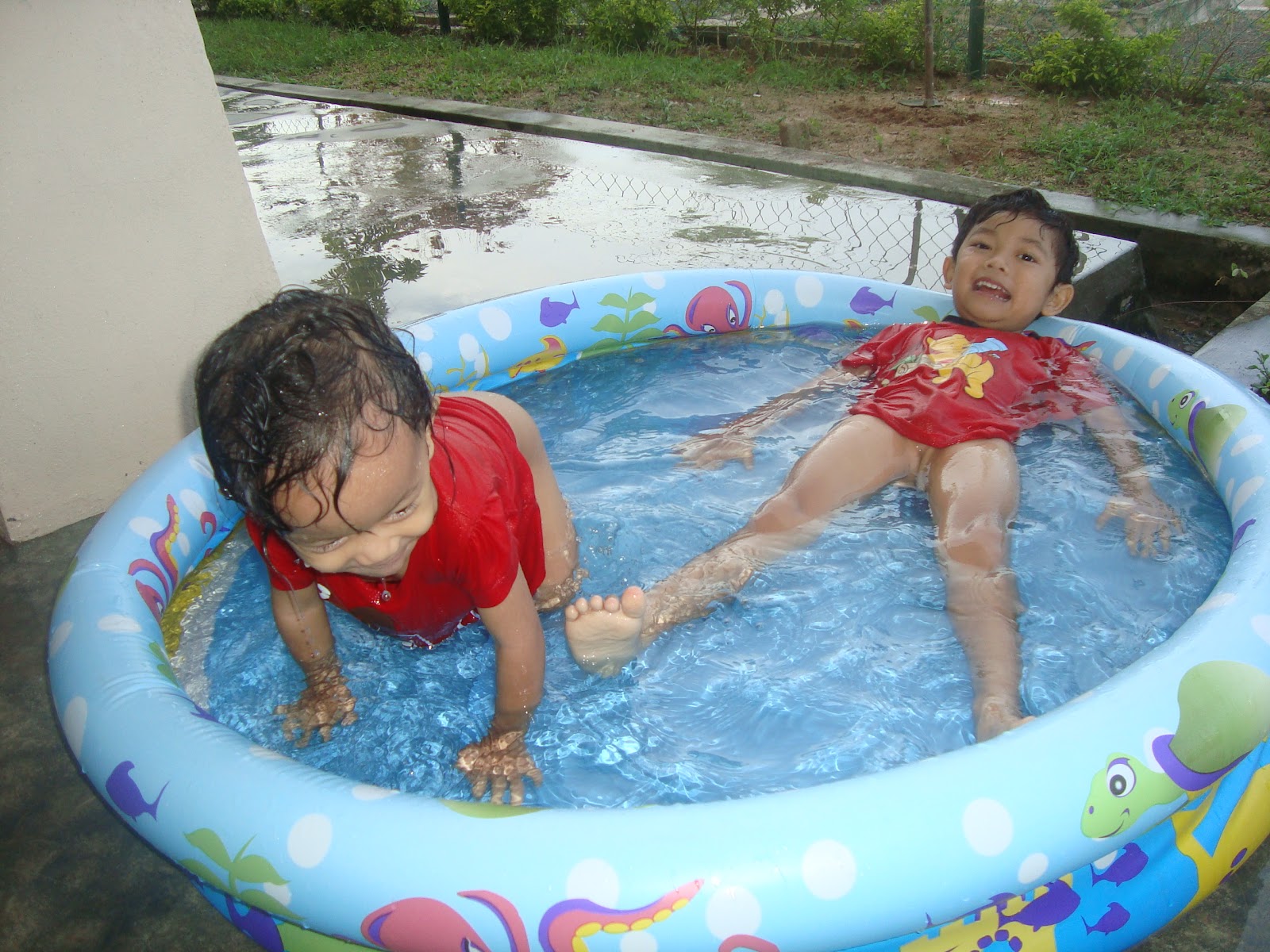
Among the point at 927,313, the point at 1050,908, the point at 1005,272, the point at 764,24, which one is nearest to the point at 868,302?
the point at 927,313

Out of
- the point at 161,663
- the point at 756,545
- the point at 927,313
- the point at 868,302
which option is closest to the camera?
the point at 161,663

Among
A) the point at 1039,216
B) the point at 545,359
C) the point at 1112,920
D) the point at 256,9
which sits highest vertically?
the point at 256,9

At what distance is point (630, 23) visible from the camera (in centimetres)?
922

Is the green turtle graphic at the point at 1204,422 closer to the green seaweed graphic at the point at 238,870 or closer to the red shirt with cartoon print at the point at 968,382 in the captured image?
the red shirt with cartoon print at the point at 968,382

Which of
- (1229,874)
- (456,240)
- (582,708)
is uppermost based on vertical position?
(456,240)

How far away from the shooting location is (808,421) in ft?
9.89

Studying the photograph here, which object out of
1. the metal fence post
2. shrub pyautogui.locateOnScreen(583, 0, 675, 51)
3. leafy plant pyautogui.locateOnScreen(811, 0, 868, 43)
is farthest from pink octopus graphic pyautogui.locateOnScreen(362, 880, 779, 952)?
shrub pyautogui.locateOnScreen(583, 0, 675, 51)

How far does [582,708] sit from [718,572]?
475 millimetres

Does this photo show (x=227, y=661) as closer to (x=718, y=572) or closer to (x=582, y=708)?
(x=582, y=708)

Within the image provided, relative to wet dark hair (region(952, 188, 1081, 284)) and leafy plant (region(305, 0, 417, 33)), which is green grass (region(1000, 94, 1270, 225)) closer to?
wet dark hair (region(952, 188, 1081, 284))

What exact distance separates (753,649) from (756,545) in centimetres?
29

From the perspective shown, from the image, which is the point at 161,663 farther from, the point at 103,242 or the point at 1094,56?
the point at 1094,56

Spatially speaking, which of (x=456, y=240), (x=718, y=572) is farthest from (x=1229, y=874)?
(x=456, y=240)

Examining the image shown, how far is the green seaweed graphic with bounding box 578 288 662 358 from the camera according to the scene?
346cm
